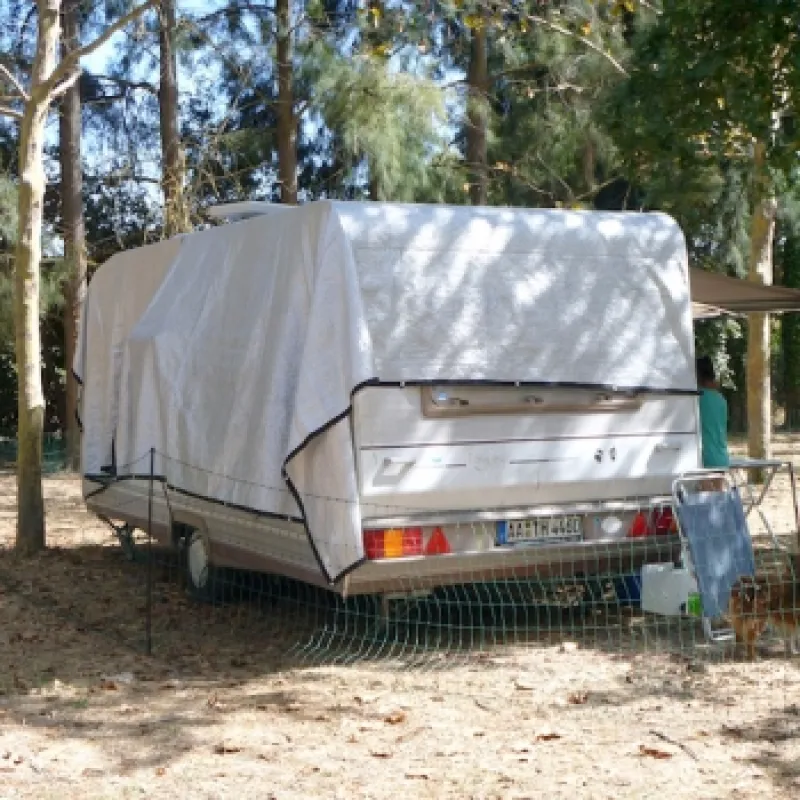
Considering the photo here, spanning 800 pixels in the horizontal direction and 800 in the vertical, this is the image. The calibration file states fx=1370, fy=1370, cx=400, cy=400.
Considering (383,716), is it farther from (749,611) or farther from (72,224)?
(72,224)

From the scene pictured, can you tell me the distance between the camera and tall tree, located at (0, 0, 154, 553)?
1112 cm

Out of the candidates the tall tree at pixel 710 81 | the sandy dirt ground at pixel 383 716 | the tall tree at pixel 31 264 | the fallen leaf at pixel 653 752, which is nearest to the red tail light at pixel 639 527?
the sandy dirt ground at pixel 383 716

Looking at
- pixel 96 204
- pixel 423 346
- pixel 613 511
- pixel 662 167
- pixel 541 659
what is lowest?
pixel 541 659

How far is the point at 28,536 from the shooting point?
37.7 ft

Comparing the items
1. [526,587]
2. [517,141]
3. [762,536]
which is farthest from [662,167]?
[517,141]

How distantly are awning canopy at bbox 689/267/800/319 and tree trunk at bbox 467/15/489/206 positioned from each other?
8651mm

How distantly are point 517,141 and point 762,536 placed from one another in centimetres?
1243

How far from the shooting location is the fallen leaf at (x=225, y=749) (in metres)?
5.72

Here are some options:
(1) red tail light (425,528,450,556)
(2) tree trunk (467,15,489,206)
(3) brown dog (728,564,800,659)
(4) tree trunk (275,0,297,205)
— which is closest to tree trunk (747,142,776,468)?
(2) tree trunk (467,15,489,206)

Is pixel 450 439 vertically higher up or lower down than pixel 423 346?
lower down

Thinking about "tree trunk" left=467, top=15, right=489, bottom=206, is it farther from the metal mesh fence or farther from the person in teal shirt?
the person in teal shirt

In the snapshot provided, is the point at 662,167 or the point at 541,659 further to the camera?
the point at 662,167

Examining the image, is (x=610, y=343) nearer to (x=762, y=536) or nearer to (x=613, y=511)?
(x=613, y=511)

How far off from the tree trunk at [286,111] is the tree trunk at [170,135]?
1588mm
